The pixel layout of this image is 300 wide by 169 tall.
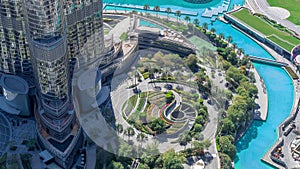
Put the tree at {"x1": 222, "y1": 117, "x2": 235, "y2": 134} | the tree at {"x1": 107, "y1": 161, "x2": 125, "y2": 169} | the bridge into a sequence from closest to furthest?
1. the tree at {"x1": 107, "y1": 161, "x2": 125, "y2": 169}
2. the tree at {"x1": 222, "y1": 117, "x2": 235, "y2": 134}
3. the bridge

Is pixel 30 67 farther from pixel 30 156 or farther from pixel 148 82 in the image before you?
pixel 148 82

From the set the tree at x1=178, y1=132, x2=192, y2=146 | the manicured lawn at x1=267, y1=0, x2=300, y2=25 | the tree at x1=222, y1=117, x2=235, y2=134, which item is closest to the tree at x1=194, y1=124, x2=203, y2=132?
the tree at x1=178, y1=132, x2=192, y2=146

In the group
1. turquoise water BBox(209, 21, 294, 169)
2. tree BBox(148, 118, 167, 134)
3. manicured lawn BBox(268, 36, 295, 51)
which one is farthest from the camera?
manicured lawn BBox(268, 36, 295, 51)

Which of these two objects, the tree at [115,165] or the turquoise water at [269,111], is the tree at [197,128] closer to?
the turquoise water at [269,111]

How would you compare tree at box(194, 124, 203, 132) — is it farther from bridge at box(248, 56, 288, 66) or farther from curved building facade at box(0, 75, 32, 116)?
bridge at box(248, 56, 288, 66)

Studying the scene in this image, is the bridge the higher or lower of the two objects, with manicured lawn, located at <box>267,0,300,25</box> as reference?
lower

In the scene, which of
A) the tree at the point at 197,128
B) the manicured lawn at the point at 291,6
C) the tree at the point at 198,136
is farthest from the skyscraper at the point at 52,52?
the manicured lawn at the point at 291,6

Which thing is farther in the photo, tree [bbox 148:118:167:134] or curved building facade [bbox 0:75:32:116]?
tree [bbox 148:118:167:134]

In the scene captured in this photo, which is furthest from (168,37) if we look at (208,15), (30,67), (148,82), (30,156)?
(30,156)
